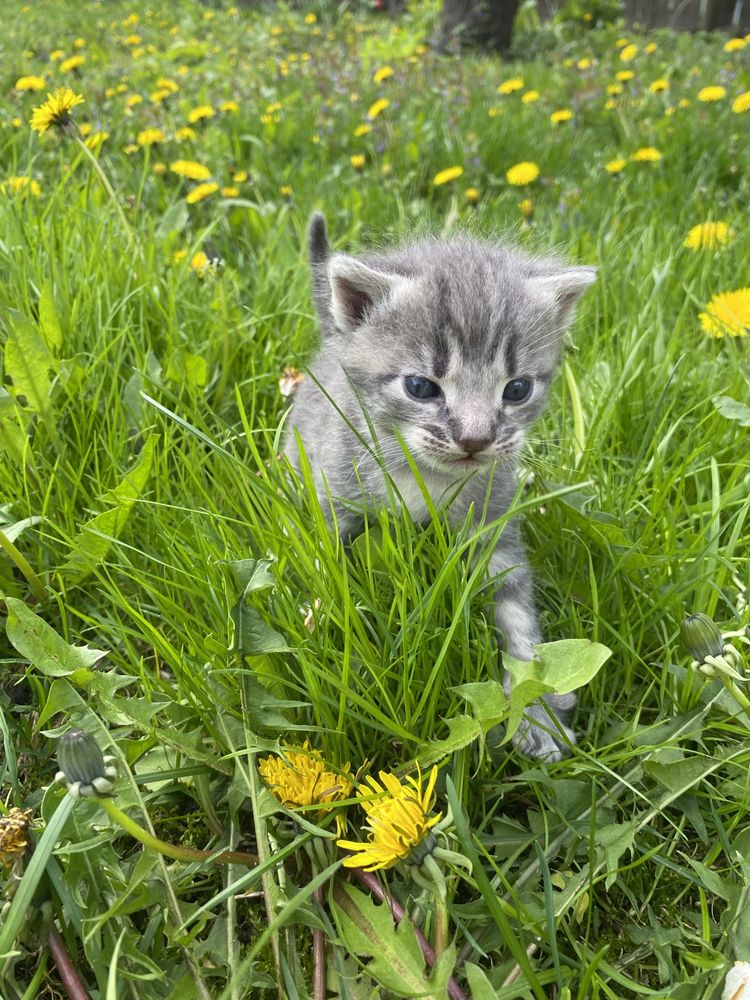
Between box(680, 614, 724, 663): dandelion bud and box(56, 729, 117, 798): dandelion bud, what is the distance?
951 mm

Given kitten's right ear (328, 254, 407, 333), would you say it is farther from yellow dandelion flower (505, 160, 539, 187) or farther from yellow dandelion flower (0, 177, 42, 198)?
yellow dandelion flower (505, 160, 539, 187)

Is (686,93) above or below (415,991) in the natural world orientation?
above

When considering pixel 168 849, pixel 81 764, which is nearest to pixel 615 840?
pixel 168 849

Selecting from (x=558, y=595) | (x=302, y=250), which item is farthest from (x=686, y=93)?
(x=558, y=595)

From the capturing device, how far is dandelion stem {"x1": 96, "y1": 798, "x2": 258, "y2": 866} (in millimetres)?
1073

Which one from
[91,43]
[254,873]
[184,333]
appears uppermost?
[91,43]

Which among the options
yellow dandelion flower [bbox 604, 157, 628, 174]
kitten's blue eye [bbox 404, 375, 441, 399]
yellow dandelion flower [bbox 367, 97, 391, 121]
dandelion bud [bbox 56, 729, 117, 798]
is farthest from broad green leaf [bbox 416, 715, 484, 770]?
yellow dandelion flower [bbox 367, 97, 391, 121]

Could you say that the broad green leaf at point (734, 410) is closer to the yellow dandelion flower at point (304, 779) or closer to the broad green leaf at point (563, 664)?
the broad green leaf at point (563, 664)

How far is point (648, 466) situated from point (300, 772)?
1242mm

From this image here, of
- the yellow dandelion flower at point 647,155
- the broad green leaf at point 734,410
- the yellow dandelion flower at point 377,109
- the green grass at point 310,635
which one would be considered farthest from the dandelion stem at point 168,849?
the yellow dandelion flower at point 377,109

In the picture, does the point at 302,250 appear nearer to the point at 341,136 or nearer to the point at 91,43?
the point at 341,136

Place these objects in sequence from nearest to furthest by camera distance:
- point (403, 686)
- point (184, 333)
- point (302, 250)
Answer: point (403, 686) → point (184, 333) → point (302, 250)

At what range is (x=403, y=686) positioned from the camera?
136 centimetres

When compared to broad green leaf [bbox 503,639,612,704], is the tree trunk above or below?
above
